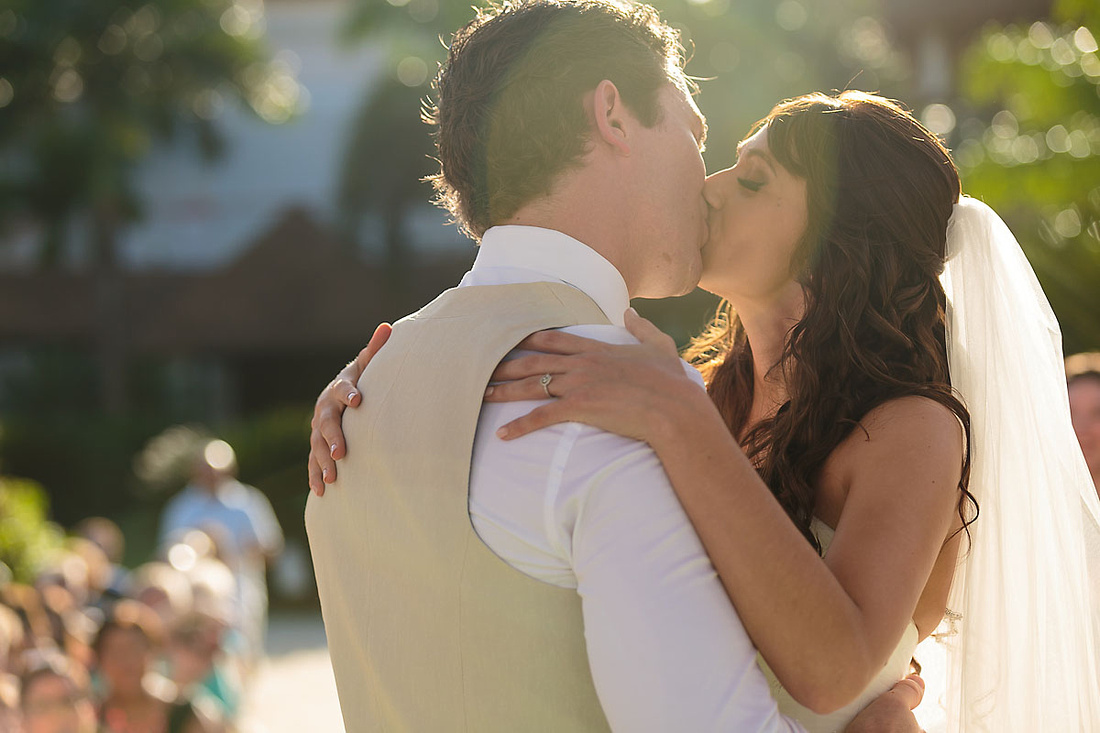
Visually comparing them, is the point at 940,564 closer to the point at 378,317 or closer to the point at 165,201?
the point at 378,317

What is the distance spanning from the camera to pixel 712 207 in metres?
2.70

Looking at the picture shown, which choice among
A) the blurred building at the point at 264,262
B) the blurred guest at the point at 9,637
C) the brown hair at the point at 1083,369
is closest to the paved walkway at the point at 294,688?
the blurred guest at the point at 9,637

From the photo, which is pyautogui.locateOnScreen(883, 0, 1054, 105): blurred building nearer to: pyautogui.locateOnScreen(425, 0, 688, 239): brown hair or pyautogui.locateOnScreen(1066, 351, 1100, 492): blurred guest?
pyautogui.locateOnScreen(1066, 351, 1100, 492): blurred guest

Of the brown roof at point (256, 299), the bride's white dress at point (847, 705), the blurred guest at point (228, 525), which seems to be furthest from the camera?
the brown roof at point (256, 299)

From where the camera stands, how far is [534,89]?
210cm

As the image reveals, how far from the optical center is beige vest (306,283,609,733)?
1.87 m

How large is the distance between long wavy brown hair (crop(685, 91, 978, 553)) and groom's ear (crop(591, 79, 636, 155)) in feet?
2.33

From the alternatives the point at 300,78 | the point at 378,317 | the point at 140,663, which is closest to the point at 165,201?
the point at 300,78

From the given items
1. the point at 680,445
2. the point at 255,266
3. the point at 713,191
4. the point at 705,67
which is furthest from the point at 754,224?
the point at 255,266

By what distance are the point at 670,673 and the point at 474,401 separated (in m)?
0.50

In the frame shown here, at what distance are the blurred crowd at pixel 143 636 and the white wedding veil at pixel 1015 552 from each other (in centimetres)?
370

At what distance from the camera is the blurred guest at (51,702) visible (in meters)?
5.14

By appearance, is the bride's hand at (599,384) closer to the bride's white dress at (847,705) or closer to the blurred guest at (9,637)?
the bride's white dress at (847,705)

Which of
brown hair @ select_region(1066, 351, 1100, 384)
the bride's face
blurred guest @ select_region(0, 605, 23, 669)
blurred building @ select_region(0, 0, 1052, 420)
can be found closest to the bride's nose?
the bride's face
